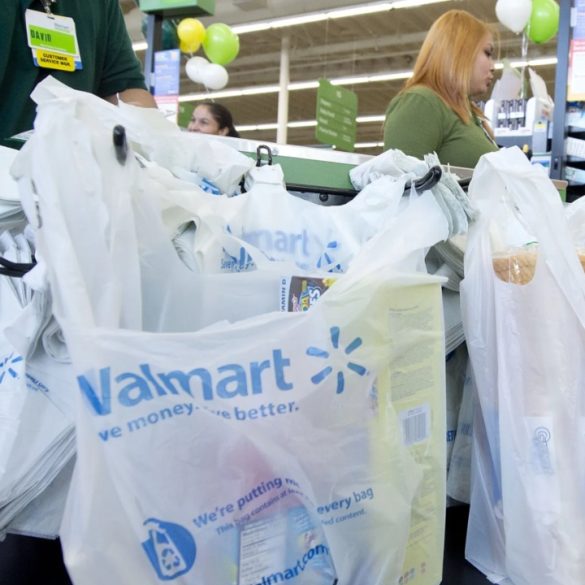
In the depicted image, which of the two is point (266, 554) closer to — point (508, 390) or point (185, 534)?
point (185, 534)

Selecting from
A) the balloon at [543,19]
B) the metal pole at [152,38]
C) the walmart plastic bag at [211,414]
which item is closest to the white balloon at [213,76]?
the metal pole at [152,38]

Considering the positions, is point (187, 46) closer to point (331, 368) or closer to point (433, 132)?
point (433, 132)

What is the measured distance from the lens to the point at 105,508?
0.49m

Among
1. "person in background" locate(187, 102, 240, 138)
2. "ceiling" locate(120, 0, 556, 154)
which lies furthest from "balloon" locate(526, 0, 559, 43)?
"ceiling" locate(120, 0, 556, 154)

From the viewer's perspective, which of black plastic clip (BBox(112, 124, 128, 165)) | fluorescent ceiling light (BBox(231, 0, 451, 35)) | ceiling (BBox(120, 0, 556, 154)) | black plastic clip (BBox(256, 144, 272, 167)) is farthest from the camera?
ceiling (BBox(120, 0, 556, 154))

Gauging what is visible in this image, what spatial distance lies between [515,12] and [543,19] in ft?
0.91

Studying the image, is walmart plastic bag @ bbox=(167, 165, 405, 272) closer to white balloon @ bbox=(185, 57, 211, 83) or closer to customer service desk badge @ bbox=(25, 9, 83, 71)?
customer service desk badge @ bbox=(25, 9, 83, 71)

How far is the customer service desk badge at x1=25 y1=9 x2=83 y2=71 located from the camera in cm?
123

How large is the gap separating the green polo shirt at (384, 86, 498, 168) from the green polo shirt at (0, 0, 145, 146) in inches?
23.9

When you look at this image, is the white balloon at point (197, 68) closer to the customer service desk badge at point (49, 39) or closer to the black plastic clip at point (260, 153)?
the customer service desk badge at point (49, 39)

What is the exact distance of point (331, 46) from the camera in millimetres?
9078

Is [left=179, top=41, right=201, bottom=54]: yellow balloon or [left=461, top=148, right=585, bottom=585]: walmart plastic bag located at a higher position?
[left=179, top=41, right=201, bottom=54]: yellow balloon

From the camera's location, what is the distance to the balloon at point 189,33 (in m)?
4.71

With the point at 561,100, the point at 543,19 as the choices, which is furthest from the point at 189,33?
the point at 561,100
